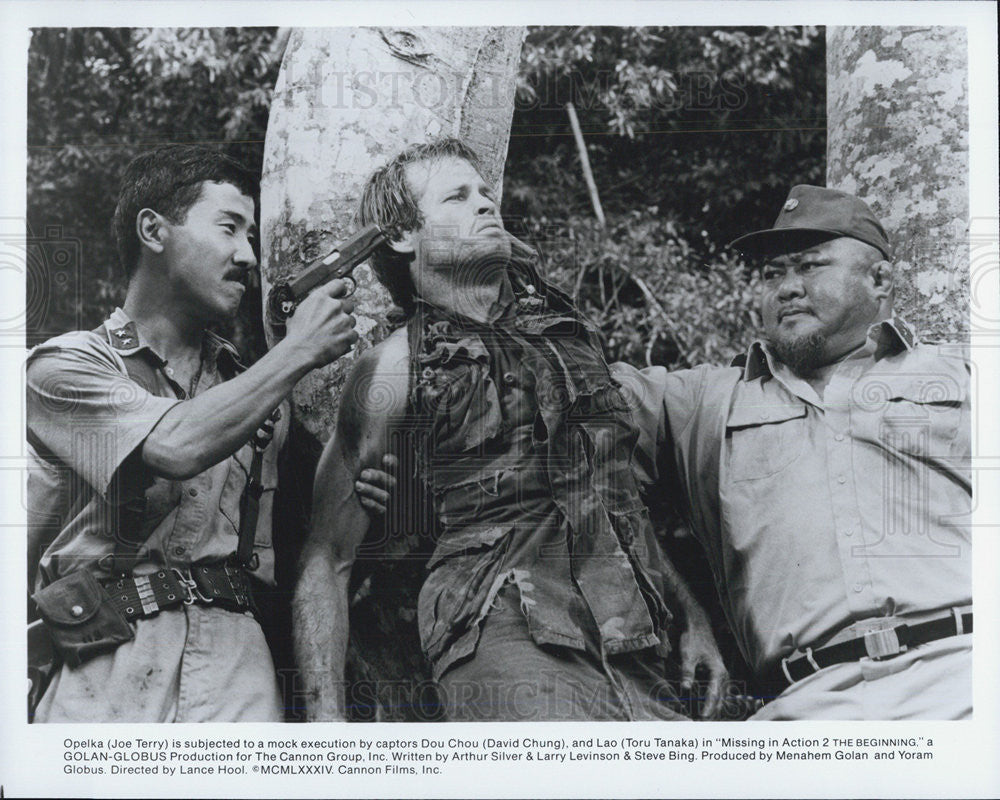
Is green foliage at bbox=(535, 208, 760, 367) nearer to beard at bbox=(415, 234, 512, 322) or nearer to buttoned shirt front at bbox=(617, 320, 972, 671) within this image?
buttoned shirt front at bbox=(617, 320, 972, 671)

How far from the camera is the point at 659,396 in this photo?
6.42 meters

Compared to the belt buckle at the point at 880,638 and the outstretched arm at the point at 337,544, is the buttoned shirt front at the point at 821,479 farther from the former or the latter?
the outstretched arm at the point at 337,544

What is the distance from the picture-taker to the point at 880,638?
6.08 m

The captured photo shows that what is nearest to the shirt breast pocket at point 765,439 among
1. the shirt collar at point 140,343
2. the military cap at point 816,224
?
the military cap at point 816,224

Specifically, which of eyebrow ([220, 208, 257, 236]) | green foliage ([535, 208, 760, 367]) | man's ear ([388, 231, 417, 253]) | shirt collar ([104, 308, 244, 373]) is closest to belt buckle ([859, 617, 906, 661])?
green foliage ([535, 208, 760, 367])

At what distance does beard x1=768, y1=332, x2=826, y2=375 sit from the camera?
20.8ft

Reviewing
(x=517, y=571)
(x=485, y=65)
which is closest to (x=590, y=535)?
(x=517, y=571)

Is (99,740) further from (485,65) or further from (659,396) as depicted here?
(485,65)

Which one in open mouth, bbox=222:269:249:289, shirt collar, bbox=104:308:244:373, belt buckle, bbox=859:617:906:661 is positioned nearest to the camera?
belt buckle, bbox=859:617:906:661

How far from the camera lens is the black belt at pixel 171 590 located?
6.15m

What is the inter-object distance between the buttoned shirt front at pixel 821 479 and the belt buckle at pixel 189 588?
7.12 ft

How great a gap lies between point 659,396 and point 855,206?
52.5 inches

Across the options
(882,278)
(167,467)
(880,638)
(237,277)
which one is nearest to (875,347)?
(882,278)

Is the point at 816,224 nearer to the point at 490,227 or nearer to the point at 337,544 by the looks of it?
the point at 490,227
